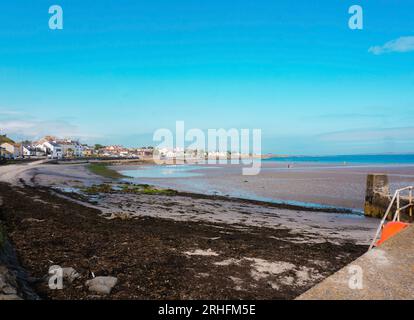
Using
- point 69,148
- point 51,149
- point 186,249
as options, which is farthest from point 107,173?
point 69,148

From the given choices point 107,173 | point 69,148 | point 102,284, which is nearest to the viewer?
point 102,284

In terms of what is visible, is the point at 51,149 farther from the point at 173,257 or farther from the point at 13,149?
the point at 173,257

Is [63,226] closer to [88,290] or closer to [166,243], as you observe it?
[166,243]

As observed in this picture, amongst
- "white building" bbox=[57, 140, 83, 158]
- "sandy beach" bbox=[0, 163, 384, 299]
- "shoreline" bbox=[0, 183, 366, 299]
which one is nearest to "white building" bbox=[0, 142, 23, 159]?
"white building" bbox=[57, 140, 83, 158]

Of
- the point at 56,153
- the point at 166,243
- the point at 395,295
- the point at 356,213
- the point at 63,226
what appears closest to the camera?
the point at 395,295

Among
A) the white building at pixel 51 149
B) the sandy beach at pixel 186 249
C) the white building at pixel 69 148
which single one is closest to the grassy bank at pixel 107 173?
the sandy beach at pixel 186 249

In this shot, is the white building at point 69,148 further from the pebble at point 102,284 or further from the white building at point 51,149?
the pebble at point 102,284

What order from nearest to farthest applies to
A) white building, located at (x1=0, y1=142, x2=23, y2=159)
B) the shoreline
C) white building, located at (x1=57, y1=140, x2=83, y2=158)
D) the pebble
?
1. the pebble
2. the shoreline
3. white building, located at (x1=0, y1=142, x2=23, y2=159)
4. white building, located at (x1=57, y1=140, x2=83, y2=158)

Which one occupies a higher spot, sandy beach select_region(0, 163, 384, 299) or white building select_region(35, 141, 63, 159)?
white building select_region(35, 141, 63, 159)

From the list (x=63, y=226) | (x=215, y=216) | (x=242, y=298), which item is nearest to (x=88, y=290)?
A: (x=242, y=298)

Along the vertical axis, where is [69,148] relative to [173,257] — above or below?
above

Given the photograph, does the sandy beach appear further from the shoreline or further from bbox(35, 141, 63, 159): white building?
bbox(35, 141, 63, 159): white building

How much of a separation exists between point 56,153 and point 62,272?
490ft
